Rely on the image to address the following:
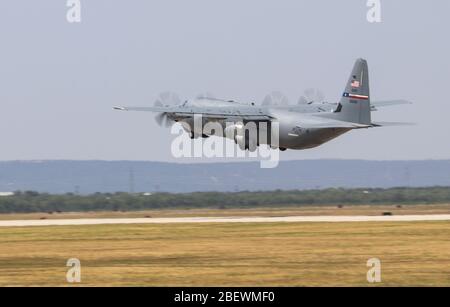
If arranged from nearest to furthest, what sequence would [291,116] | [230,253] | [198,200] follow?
[230,253], [291,116], [198,200]

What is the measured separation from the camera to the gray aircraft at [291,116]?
8450 cm

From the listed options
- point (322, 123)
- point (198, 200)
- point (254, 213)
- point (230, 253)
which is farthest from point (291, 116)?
point (230, 253)

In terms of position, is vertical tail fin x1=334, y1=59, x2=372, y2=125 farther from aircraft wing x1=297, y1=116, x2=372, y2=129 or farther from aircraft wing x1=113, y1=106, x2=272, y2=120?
aircraft wing x1=113, y1=106, x2=272, y2=120

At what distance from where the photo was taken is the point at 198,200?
404 ft

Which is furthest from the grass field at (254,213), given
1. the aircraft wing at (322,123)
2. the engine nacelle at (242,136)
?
the aircraft wing at (322,123)

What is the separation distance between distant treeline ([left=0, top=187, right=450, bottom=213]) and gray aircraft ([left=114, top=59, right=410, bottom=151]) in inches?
883

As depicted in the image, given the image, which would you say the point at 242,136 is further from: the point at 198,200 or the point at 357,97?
the point at 198,200

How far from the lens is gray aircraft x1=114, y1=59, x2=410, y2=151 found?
8450cm

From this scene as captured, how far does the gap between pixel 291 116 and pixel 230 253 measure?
1525 inches

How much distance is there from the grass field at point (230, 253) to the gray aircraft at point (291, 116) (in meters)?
16.6

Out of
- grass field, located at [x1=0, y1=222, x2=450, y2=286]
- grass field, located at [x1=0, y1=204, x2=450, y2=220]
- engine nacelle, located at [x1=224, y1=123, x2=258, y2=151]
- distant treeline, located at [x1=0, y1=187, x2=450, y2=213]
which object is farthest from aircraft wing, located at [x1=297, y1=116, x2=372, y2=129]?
distant treeline, located at [x1=0, y1=187, x2=450, y2=213]

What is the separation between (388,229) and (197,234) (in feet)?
39.2
